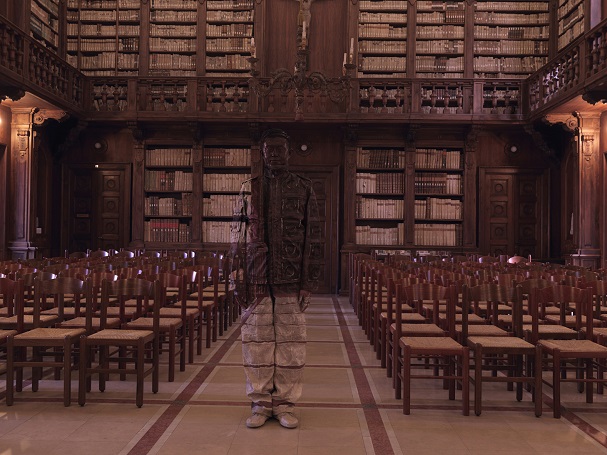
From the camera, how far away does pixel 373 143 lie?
10.7m

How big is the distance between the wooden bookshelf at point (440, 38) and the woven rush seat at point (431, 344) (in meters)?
7.81

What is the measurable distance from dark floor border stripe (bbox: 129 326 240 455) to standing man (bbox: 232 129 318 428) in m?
0.49

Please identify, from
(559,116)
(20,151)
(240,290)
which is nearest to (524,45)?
(559,116)

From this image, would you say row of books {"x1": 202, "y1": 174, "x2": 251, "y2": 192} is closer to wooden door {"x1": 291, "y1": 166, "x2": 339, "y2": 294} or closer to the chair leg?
wooden door {"x1": 291, "y1": 166, "x2": 339, "y2": 294}

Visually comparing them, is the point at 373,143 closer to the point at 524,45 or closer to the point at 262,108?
→ the point at 262,108

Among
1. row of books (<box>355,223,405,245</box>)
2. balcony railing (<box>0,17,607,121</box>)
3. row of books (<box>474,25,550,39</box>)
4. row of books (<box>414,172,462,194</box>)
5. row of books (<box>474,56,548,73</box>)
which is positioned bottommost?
row of books (<box>355,223,405,245</box>)

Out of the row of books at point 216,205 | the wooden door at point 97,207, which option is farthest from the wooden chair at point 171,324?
the wooden door at point 97,207

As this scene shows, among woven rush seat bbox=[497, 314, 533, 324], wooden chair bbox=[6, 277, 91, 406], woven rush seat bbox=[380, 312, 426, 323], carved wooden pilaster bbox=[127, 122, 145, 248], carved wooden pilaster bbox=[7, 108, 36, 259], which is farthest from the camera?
carved wooden pilaster bbox=[127, 122, 145, 248]

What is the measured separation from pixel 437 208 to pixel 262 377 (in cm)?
770

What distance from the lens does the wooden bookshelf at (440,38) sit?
10711mm

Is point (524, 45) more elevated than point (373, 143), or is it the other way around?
point (524, 45)

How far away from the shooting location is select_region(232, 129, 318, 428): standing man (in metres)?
3.38

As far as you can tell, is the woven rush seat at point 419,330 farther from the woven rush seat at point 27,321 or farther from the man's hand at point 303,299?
the woven rush seat at point 27,321

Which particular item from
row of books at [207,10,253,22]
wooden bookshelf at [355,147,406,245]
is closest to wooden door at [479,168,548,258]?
wooden bookshelf at [355,147,406,245]
